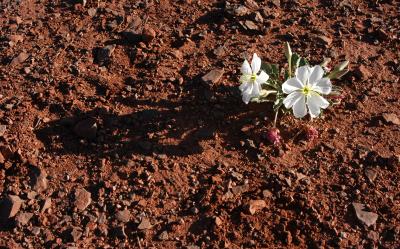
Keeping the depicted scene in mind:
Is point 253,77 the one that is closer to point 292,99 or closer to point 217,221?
point 292,99

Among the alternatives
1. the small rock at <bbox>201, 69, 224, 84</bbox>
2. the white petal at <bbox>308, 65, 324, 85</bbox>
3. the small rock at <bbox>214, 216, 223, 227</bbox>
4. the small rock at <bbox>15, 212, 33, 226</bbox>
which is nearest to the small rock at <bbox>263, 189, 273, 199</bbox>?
the small rock at <bbox>214, 216, 223, 227</bbox>

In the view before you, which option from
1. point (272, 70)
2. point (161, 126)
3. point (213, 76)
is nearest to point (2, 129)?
point (161, 126)

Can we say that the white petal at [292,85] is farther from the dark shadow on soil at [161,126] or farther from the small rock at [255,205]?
the small rock at [255,205]

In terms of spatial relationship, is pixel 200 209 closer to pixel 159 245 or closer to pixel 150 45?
pixel 159 245

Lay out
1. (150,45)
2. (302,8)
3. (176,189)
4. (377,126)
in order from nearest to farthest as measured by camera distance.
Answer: (176,189) → (377,126) → (150,45) → (302,8)

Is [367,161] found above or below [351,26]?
below

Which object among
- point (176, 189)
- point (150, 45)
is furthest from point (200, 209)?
point (150, 45)

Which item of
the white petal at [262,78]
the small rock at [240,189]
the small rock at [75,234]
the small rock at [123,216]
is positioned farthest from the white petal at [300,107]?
the small rock at [75,234]
